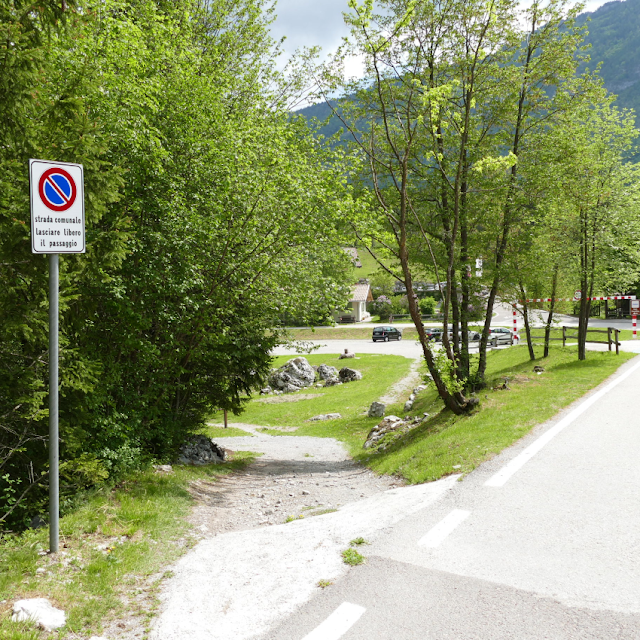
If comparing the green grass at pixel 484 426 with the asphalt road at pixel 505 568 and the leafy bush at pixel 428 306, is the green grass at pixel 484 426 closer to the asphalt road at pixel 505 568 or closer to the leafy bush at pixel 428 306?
the asphalt road at pixel 505 568

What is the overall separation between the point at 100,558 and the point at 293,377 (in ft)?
87.1

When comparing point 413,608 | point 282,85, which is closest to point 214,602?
point 413,608

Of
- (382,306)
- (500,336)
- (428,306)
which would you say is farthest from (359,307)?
(500,336)

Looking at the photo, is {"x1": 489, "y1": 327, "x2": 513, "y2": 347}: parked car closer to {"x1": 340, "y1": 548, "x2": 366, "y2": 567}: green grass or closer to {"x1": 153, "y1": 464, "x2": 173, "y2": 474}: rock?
{"x1": 153, "y1": 464, "x2": 173, "y2": 474}: rock

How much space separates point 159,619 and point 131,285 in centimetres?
487

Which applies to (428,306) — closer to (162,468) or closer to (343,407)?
(343,407)

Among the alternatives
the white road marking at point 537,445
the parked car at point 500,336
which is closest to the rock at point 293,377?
the parked car at point 500,336

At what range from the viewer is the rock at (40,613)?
3680mm

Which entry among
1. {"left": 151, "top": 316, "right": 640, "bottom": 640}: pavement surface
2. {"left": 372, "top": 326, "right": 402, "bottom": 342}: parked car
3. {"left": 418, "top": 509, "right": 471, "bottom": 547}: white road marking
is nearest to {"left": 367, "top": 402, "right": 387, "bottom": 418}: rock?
{"left": 151, "top": 316, "right": 640, "bottom": 640}: pavement surface

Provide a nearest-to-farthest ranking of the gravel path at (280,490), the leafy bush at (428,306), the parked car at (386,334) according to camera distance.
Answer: the gravel path at (280,490) < the parked car at (386,334) < the leafy bush at (428,306)

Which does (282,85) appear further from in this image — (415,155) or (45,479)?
(45,479)

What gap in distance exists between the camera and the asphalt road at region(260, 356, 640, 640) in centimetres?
339

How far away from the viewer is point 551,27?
14055mm

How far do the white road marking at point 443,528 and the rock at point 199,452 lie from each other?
21.1ft
